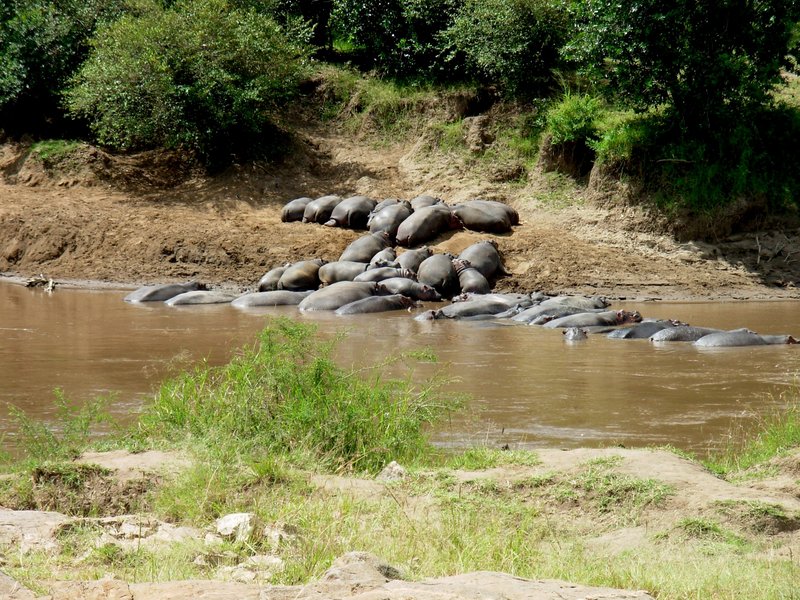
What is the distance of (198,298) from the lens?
16281 millimetres

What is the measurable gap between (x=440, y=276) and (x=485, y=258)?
0.99 metres

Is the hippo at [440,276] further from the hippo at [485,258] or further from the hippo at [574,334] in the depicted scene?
the hippo at [574,334]

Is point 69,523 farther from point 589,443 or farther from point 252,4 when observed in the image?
point 252,4

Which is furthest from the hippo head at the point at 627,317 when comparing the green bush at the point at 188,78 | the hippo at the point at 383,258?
the green bush at the point at 188,78

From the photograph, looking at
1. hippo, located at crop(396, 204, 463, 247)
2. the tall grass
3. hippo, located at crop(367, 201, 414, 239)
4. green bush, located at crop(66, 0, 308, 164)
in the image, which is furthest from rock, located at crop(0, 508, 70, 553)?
green bush, located at crop(66, 0, 308, 164)

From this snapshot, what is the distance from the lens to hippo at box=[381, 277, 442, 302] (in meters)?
16.2

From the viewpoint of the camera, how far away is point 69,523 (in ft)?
15.3

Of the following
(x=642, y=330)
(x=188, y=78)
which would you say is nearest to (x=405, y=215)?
(x=188, y=78)

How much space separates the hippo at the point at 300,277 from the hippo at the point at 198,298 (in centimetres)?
91

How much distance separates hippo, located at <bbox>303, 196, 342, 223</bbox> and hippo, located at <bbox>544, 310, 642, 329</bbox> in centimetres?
711

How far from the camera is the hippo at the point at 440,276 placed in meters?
16.7

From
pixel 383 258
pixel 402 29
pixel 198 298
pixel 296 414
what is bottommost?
pixel 198 298

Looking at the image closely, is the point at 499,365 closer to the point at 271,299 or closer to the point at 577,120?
the point at 271,299

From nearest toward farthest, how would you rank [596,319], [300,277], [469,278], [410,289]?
[596,319]
[410,289]
[469,278]
[300,277]
